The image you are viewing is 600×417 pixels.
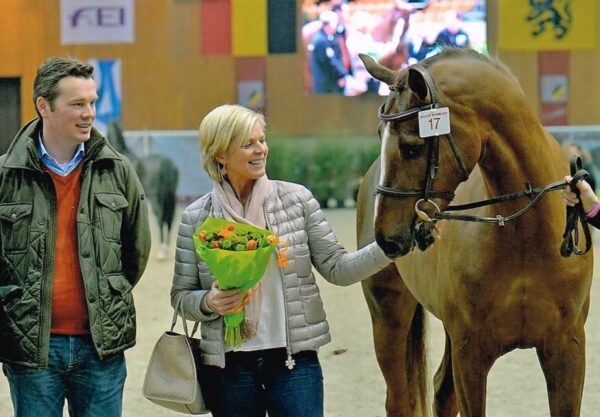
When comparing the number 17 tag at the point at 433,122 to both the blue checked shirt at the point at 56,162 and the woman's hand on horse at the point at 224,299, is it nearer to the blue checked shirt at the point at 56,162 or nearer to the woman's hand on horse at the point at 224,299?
the woman's hand on horse at the point at 224,299

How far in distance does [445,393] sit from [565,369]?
82 centimetres

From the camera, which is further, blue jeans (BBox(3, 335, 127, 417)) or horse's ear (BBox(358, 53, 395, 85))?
horse's ear (BBox(358, 53, 395, 85))

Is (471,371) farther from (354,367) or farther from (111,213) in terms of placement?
(354,367)

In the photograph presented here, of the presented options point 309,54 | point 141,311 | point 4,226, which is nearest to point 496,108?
point 4,226

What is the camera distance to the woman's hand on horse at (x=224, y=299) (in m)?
2.23

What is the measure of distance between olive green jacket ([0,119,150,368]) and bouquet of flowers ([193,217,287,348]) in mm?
270

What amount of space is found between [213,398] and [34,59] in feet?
19.1

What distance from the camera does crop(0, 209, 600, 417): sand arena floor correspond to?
171 inches

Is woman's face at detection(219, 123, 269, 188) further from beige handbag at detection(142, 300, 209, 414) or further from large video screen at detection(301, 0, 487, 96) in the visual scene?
large video screen at detection(301, 0, 487, 96)

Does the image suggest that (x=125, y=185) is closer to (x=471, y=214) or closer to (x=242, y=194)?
(x=242, y=194)

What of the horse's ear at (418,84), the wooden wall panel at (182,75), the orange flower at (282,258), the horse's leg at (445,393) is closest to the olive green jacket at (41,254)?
the orange flower at (282,258)

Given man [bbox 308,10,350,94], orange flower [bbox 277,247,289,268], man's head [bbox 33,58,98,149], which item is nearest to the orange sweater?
man's head [bbox 33,58,98,149]

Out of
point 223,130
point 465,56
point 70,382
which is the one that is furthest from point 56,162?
point 465,56

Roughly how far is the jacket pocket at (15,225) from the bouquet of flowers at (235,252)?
41 cm
